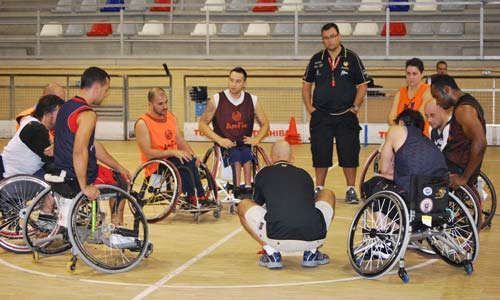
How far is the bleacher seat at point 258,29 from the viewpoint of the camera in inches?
672

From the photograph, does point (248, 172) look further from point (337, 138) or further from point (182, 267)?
point (182, 267)

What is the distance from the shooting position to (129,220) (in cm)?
779

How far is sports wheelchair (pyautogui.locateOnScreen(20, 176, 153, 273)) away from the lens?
5.67 metres

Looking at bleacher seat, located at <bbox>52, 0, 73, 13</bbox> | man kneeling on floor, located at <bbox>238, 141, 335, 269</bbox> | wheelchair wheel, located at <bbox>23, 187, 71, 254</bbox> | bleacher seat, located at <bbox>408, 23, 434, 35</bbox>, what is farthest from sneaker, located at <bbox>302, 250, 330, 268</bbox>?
bleacher seat, located at <bbox>52, 0, 73, 13</bbox>

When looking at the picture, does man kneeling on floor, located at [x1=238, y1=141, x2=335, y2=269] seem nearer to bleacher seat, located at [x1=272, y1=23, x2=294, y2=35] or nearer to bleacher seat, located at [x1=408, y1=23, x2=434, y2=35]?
bleacher seat, located at [x1=408, y1=23, x2=434, y2=35]

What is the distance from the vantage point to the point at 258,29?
17.1m

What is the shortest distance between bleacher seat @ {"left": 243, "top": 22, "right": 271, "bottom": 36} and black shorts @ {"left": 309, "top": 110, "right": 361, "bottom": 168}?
8.25 meters

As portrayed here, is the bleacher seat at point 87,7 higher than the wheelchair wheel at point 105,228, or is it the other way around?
the bleacher seat at point 87,7

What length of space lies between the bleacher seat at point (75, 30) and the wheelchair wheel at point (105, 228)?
12717 mm

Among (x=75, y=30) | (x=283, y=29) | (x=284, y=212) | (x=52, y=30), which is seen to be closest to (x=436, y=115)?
(x=284, y=212)

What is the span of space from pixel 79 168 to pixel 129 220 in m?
2.27

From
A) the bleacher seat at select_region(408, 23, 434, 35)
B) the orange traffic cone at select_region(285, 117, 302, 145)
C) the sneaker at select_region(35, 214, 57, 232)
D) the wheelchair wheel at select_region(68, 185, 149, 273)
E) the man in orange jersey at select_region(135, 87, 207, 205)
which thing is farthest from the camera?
the bleacher seat at select_region(408, 23, 434, 35)

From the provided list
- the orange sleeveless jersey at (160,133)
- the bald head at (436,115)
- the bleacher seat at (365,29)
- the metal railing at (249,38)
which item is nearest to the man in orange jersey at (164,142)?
the orange sleeveless jersey at (160,133)

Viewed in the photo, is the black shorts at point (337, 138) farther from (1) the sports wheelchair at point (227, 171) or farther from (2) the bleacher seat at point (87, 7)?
(2) the bleacher seat at point (87, 7)
